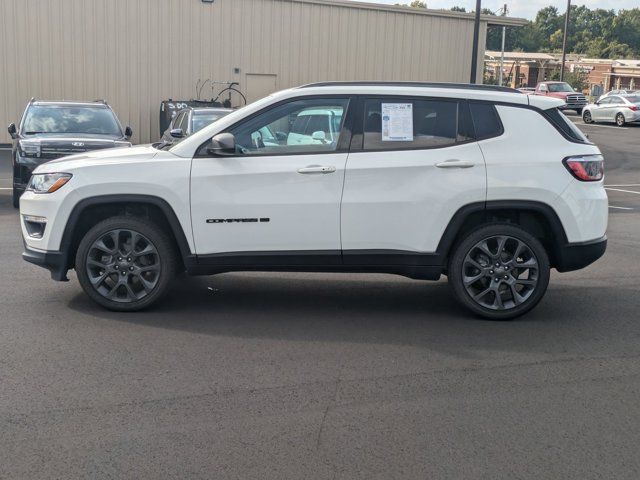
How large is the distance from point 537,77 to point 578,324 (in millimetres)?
76361

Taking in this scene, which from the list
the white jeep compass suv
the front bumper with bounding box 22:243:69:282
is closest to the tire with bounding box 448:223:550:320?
the white jeep compass suv

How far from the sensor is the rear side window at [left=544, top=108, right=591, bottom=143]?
6613 millimetres

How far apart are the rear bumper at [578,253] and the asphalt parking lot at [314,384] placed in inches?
19.2

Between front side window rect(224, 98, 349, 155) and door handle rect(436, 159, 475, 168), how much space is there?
860 mm

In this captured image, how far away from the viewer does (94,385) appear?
16.4 ft

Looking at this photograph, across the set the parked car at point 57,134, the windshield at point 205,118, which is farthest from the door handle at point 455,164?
the windshield at point 205,118

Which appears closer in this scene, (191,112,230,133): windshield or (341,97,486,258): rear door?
(341,97,486,258): rear door

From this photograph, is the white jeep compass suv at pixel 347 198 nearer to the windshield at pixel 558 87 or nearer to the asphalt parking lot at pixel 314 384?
the asphalt parking lot at pixel 314 384

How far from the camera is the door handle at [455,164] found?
642 cm

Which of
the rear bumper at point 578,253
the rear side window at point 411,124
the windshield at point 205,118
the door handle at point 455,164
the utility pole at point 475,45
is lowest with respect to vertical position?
the rear bumper at point 578,253

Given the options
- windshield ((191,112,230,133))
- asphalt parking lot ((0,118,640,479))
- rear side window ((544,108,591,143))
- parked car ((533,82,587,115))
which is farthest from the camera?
parked car ((533,82,587,115))

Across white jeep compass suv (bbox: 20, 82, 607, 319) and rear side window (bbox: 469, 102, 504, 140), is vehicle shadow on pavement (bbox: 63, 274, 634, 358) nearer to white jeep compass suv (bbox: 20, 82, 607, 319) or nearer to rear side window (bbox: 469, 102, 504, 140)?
white jeep compass suv (bbox: 20, 82, 607, 319)

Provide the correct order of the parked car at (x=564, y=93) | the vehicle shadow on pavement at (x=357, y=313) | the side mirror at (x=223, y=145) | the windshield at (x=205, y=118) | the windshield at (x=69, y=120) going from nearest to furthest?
the vehicle shadow on pavement at (x=357, y=313) < the side mirror at (x=223, y=145) < the windshield at (x=69, y=120) < the windshield at (x=205, y=118) < the parked car at (x=564, y=93)

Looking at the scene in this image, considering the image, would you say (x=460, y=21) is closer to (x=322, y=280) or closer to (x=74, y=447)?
(x=322, y=280)
